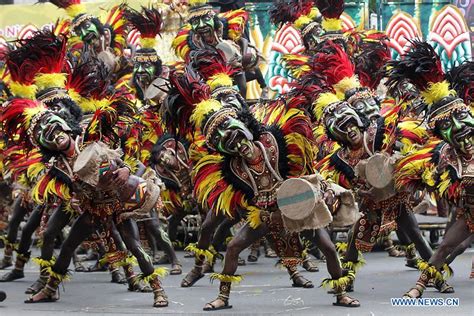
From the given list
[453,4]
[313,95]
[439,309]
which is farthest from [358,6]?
[439,309]

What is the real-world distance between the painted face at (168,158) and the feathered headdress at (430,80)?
3.80 m

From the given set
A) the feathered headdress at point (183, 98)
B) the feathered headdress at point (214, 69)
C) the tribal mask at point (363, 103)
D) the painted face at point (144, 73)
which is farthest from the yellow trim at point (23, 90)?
the painted face at point (144, 73)

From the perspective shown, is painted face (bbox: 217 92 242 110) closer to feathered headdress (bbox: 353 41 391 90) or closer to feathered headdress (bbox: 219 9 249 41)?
feathered headdress (bbox: 353 41 391 90)

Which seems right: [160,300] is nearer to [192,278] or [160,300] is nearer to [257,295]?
[257,295]

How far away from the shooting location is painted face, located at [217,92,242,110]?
9835 millimetres

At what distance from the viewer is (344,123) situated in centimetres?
1005

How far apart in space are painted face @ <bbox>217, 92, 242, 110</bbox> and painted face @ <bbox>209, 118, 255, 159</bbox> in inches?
14.1

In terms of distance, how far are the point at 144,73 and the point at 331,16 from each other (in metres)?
2.60

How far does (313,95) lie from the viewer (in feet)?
32.7

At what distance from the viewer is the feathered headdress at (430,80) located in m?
9.59

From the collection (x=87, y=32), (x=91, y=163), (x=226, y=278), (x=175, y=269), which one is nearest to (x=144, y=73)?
(x=87, y=32)

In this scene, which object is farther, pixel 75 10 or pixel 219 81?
pixel 75 10

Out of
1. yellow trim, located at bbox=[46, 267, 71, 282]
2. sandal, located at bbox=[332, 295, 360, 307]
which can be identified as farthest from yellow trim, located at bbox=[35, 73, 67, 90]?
sandal, located at bbox=[332, 295, 360, 307]

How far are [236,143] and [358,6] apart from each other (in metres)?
7.58
